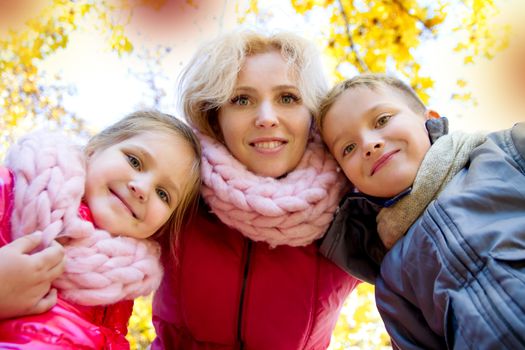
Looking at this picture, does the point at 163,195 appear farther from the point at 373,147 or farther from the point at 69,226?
the point at 373,147

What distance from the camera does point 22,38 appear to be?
7.89 feet

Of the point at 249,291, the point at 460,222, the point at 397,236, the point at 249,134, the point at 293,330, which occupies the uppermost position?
the point at 249,134

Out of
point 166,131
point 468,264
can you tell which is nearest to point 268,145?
point 166,131

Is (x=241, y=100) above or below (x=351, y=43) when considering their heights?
below

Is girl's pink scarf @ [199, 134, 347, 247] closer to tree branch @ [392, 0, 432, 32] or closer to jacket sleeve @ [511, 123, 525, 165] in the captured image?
jacket sleeve @ [511, 123, 525, 165]

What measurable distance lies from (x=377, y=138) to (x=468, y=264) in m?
0.44

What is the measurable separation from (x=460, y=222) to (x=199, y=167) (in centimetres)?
79

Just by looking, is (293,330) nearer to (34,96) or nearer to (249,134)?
(249,134)

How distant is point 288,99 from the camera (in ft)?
4.74

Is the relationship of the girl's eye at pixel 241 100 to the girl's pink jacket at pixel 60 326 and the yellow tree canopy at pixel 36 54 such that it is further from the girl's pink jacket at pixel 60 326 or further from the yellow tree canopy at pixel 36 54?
the yellow tree canopy at pixel 36 54

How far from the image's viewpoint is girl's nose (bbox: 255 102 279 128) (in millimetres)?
1327

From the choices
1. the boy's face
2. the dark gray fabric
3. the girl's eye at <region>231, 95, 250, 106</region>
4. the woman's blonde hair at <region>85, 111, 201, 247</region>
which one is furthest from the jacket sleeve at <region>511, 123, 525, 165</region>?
the woman's blonde hair at <region>85, 111, 201, 247</region>

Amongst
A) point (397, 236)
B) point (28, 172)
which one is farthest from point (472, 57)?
point (28, 172)

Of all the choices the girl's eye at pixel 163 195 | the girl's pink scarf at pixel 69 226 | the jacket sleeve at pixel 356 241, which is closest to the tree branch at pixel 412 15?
the jacket sleeve at pixel 356 241
